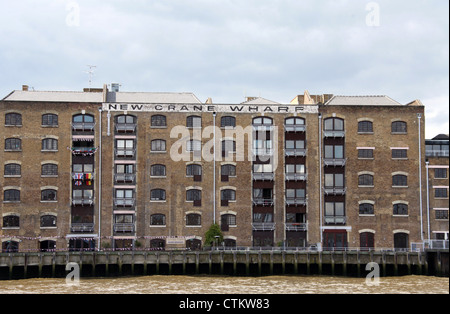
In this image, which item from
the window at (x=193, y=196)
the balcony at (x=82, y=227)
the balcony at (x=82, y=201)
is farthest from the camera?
the window at (x=193, y=196)

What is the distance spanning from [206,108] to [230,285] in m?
21.6

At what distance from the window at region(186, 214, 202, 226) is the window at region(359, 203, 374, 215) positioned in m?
15.9

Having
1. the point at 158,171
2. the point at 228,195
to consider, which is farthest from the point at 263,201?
the point at 158,171

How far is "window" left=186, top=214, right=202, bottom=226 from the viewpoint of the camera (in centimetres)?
5762

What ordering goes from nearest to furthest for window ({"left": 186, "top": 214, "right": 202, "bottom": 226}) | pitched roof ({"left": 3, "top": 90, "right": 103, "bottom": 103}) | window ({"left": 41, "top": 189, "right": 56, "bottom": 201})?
window ({"left": 41, "top": 189, "right": 56, "bottom": 201}) < window ({"left": 186, "top": 214, "right": 202, "bottom": 226}) < pitched roof ({"left": 3, "top": 90, "right": 103, "bottom": 103})

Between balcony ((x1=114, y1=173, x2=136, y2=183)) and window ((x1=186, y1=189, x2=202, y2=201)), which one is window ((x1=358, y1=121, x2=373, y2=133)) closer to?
window ((x1=186, y1=189, x2=202, y2=201))

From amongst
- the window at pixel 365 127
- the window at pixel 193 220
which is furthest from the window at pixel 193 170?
the window at pixel 365 127

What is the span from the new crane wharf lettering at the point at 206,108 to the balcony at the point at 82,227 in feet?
37.3

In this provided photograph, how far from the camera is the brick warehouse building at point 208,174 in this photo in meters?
57.0

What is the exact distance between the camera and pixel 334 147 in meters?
59.5

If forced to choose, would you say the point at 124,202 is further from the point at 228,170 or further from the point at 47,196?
the point at 228,170

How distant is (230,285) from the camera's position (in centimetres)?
4247

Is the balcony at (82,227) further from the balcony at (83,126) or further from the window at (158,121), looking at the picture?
the window at (158,121)

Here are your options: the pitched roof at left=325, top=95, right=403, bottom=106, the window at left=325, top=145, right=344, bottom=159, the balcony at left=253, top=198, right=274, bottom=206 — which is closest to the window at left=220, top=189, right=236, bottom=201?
the balcony at left=253, top=198, right=274, bottom=206
